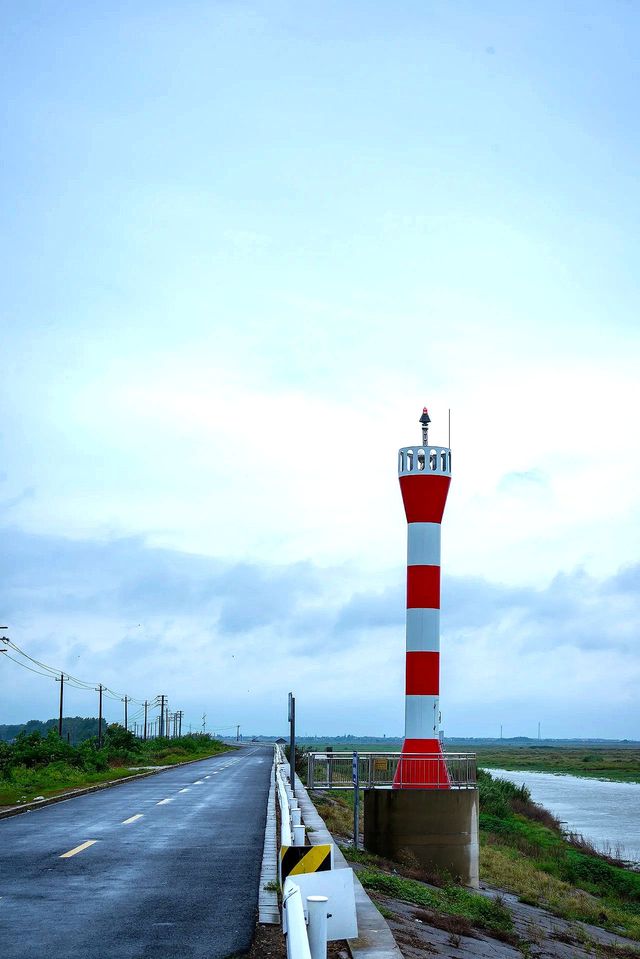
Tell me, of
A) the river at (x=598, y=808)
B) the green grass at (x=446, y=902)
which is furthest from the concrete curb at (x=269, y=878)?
the river at (x=598, y=808)

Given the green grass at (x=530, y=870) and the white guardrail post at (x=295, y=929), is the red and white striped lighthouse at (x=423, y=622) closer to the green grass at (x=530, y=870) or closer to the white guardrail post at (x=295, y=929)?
the green grass at (x=530, y=870)

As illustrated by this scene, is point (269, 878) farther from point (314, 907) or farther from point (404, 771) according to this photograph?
A: point (404, 771)

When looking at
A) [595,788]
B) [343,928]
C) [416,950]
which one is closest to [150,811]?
[416,950]

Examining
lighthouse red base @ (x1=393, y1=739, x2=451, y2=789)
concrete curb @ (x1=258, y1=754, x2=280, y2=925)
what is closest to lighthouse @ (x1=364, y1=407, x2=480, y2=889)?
lighthouse red base @ (x1=393, y1=739, x2=451, y2=789)

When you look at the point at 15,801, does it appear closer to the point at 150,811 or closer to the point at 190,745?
the point at 150,811

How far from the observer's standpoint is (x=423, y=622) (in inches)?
1001

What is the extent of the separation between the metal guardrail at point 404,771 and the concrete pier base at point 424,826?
643 millimetres

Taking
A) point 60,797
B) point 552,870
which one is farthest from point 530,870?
point 60,797

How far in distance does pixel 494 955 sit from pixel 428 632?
12191mm

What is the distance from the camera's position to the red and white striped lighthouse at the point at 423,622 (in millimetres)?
24906

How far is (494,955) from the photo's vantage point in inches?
531

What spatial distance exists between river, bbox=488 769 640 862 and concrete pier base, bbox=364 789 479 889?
2022 centimetres

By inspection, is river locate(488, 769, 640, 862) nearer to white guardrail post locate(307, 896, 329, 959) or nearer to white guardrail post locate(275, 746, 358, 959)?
white guardrail post locate(275, 746, 358, 959)

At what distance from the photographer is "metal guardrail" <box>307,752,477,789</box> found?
81.3ft
